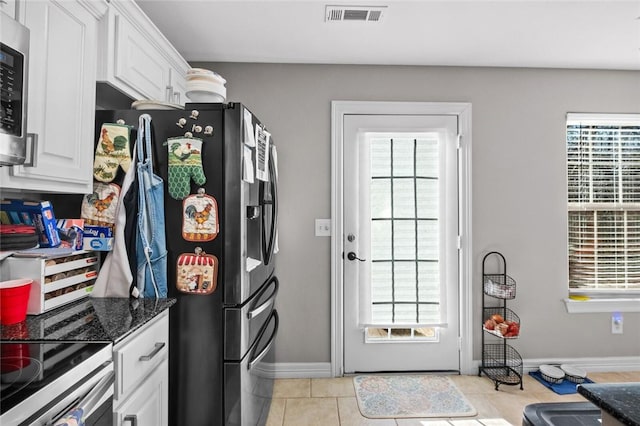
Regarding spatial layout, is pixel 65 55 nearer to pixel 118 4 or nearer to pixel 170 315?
pixel 118 4

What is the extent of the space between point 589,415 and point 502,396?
156cm

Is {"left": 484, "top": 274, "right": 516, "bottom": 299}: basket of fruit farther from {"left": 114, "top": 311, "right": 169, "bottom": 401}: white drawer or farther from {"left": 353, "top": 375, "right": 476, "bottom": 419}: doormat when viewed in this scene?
{"left": 114, "top": 311, "right": 169, "bottom": 401}: white drawer

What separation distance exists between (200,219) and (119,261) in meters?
0.41

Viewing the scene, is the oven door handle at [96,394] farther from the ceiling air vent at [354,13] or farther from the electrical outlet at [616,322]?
the electrical outlet at [616,322]

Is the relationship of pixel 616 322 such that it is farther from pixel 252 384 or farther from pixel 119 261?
pixel 119 261

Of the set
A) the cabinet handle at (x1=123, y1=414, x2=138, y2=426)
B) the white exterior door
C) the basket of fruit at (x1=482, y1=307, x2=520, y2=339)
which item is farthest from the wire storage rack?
the cabinet handle at (x1=123, y1=414, x2=138, y2=426)

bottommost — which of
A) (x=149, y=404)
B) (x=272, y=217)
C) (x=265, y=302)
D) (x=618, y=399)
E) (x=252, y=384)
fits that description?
(x=252, y=384)

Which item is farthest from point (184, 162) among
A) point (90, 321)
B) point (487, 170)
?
point (487, 170)

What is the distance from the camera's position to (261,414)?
1.96 meters

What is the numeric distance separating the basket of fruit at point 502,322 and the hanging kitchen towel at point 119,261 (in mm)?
2410

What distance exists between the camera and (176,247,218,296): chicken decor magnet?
1.61 metres

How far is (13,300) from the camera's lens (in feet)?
4.16

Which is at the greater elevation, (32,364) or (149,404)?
(32,364)

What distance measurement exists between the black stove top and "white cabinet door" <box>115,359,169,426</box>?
27cm
